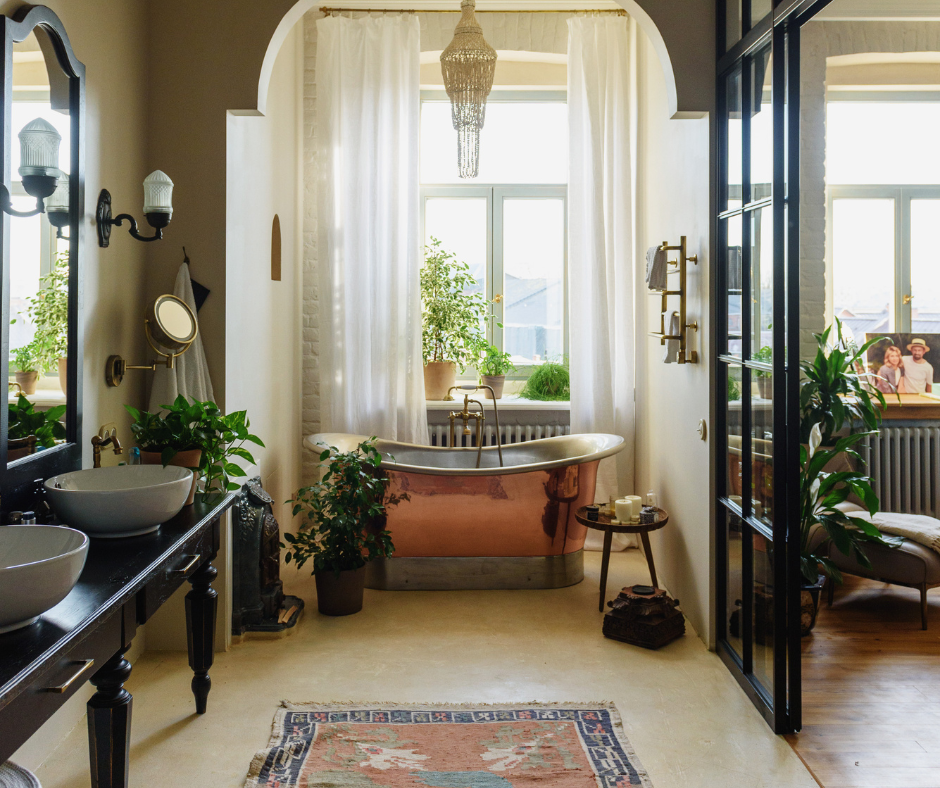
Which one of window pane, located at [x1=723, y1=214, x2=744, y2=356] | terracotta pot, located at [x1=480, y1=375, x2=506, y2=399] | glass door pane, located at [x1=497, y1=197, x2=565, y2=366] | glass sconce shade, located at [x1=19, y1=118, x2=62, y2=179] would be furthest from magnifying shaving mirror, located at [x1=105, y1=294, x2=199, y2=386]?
glass door pane, located at [x1=497, y1=197, x2=565, y2=366]

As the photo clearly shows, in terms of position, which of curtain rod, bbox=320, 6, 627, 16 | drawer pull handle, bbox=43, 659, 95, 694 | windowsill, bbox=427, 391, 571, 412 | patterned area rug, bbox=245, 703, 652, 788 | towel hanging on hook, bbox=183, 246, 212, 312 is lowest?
patterned area rug, bbox=245, 703, 652, 788

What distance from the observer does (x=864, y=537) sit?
11.3ft

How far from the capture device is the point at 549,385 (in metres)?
5.17

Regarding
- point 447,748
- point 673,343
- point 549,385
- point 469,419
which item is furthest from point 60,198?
point 549,385

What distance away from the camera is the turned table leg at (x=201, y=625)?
274 centimetres

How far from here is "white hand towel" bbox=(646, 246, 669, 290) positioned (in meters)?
3.77

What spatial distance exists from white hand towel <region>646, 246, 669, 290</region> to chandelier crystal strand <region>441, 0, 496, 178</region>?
1.13 metres

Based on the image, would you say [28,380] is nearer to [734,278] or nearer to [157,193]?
[157,193]

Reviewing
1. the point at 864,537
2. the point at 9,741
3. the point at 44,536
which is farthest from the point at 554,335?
the point at 9,741

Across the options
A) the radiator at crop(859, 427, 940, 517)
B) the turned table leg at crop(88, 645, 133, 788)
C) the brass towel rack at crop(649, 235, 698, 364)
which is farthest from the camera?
the radiator at crop(859, 427, 940, 517)

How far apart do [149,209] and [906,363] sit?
13.9 feet

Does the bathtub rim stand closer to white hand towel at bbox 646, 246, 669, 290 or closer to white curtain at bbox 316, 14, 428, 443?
white curtain at bbox 316, 14, 428, 443

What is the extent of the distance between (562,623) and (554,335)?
7.20 feet

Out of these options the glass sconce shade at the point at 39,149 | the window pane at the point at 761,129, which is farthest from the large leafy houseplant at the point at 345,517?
the window pane at the point at 761,129
